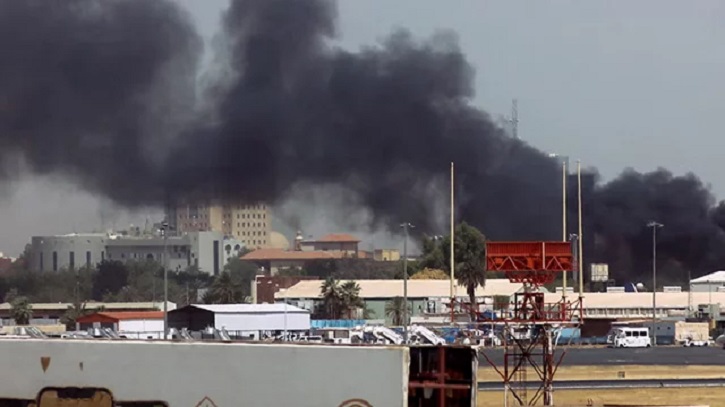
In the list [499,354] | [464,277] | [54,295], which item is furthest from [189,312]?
[54,295]

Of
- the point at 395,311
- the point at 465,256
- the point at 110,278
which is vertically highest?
the point at 465,256

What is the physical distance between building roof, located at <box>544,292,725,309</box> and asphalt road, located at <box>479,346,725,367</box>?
31630mm

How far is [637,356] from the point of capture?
69.6m

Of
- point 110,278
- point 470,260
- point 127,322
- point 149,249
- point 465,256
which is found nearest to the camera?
point 127,322

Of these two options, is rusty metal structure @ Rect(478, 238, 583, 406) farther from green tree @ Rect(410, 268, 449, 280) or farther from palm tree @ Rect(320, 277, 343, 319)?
green tree @ Rect(410, 268, 449, 280)

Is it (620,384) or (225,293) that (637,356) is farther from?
(225,293)

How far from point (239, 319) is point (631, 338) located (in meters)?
24.7

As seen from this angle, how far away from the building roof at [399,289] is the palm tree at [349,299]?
5.95 meters

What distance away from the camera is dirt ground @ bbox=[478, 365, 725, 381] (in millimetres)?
51031

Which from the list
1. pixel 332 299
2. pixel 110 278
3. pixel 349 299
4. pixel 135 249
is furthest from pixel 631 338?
pixel 135 249

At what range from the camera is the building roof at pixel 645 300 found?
115 meters

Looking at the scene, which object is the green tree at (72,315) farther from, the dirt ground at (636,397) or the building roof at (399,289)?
the dirt ground at (636,397)

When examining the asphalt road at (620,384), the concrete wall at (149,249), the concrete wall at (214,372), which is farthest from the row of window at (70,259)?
the concrete wall at (214,372)

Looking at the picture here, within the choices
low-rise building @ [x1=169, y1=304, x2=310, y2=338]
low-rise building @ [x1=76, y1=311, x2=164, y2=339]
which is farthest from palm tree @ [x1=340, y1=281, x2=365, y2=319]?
low-rise building @ [x1=169, y1=304, x2=310, y2=338]
